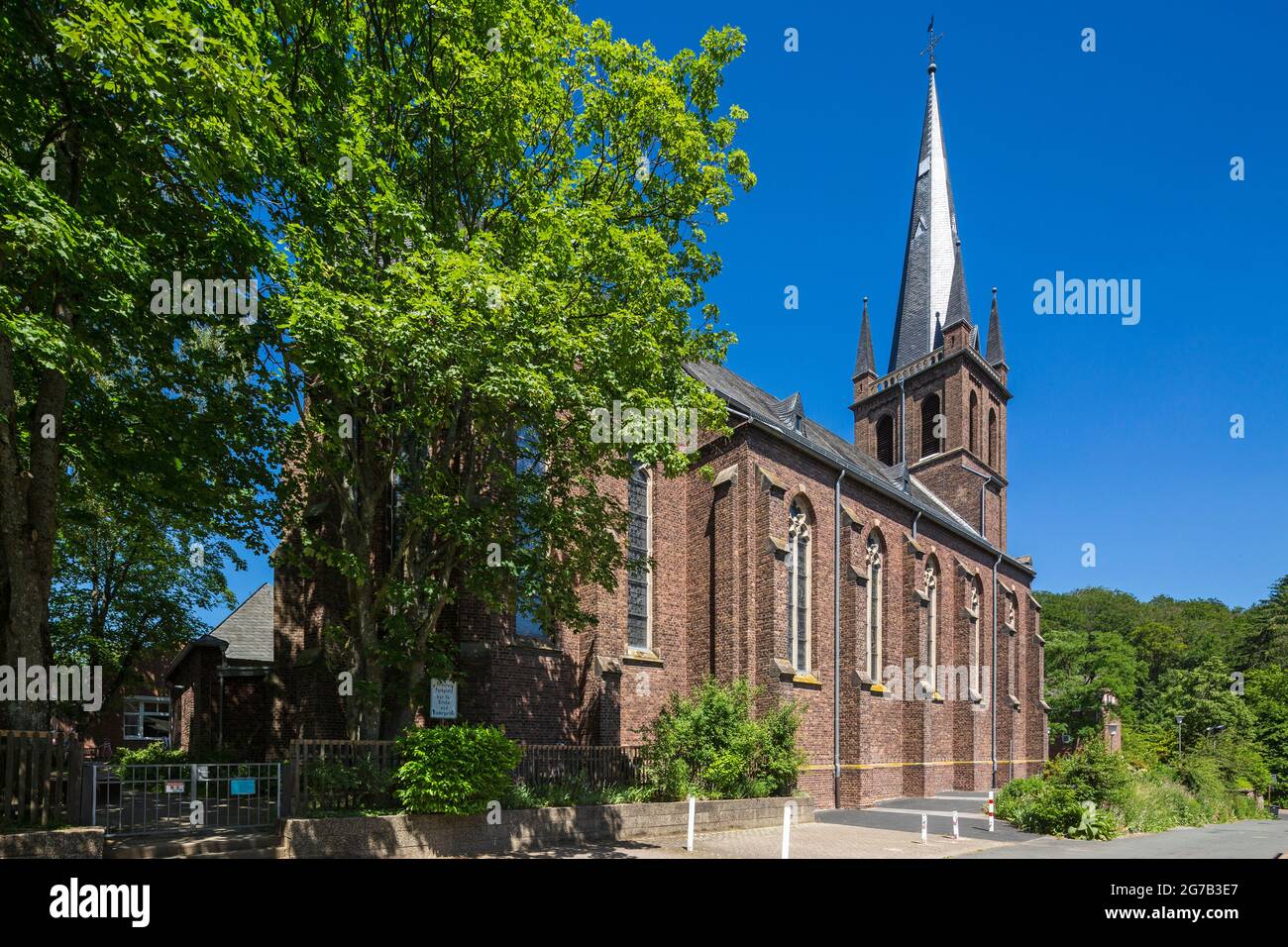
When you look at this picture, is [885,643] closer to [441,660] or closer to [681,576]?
[681,576]

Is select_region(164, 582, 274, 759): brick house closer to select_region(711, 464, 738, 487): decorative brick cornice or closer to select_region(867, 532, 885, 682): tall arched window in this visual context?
select_region(711, 464, 738, 487): decorative brick cornice

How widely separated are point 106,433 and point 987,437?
1561 inches

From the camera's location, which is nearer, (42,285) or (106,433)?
(42,285)

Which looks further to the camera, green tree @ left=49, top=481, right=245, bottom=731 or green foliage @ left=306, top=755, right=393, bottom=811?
green tree @ left=49, top=481, right=245, bottom=731

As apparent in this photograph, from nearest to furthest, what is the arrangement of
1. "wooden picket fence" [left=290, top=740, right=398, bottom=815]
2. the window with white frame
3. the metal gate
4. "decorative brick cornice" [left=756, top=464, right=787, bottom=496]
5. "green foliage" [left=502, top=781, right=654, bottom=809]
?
1. "wooden picket fence" [left=290, top=740, right=398, bottom=815]
2. the metal gate
3. "green foliage" [left=502, top=781, right=654, bottom=809]
4. "decorative brick cornice" [left=756, top=464, right=787, bottom=496]
5. the window with white frame

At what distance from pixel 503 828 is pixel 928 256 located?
39.1m

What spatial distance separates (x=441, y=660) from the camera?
14.5 metres

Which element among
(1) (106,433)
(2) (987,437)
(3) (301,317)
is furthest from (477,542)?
(2) (987,437)

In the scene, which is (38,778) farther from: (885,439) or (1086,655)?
(1086,655)

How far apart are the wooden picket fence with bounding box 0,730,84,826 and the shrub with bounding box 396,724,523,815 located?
4.09 metres

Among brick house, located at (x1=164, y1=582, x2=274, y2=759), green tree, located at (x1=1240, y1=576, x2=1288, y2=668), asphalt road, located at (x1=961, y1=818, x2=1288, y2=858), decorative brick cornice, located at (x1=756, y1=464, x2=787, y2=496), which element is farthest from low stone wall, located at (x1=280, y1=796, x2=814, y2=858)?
green tree, located at (x1=1240, y1=576, x2=1288, y2=668)

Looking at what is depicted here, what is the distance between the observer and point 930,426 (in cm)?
4316

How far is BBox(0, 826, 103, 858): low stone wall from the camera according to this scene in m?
9.89

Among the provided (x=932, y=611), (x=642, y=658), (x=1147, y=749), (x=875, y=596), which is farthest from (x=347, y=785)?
(x=1147, y=749)
